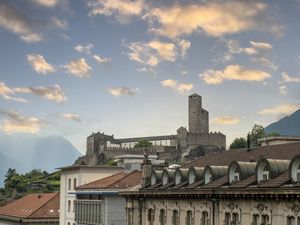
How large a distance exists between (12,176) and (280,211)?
168682mm

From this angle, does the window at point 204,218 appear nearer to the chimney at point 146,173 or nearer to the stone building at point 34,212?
the chimney at point 146,173

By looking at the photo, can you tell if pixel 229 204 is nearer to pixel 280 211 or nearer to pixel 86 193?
pixel 280 211

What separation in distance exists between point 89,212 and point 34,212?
18.7 m

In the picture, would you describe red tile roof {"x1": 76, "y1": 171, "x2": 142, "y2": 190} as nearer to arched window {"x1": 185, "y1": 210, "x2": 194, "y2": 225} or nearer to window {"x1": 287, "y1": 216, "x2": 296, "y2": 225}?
arched window {"x1": 185, "y1": 210, "x2": 194, "y2": 225}

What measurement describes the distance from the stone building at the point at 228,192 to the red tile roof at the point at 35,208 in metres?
34.3

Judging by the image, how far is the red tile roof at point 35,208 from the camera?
289 ft

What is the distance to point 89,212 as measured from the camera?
235 ft

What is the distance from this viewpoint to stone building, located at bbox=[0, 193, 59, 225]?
285 ft

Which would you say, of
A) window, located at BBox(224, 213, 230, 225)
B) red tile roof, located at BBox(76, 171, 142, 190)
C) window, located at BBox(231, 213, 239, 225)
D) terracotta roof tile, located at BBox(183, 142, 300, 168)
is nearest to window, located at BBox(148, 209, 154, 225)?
terracotta roof tile, located at BBox(183, 142, 300, 168)

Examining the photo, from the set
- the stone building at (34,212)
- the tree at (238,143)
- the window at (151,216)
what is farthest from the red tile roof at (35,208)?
the tree at (238,143)

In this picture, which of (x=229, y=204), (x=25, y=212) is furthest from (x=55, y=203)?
(x=229, y=204)

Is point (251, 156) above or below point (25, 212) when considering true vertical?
above

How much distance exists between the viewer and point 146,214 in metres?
53.1

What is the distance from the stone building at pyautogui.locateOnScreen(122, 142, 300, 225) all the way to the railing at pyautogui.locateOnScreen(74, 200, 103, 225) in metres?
11.7
